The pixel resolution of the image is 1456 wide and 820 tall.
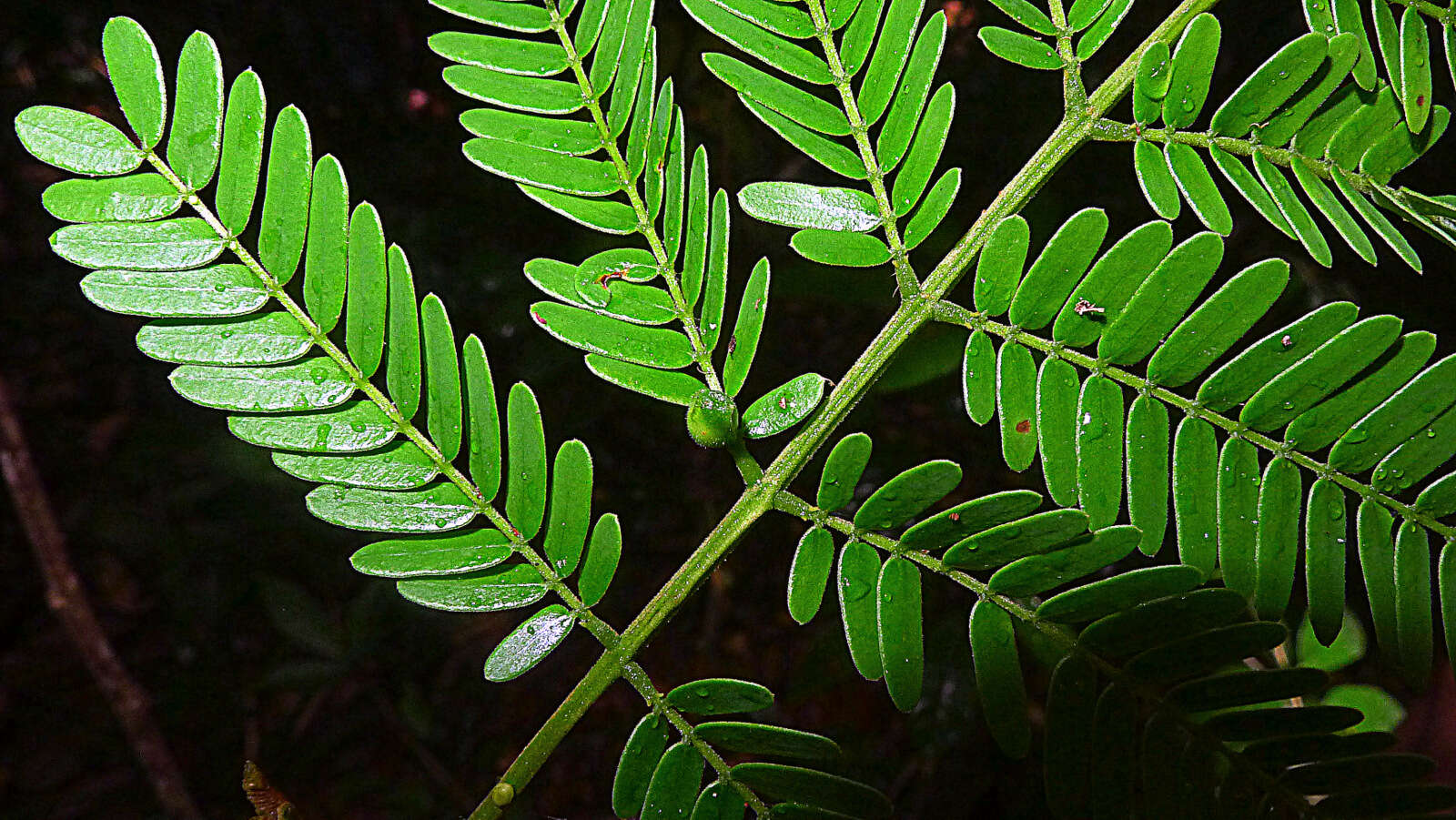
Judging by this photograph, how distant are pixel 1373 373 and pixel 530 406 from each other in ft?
2.79

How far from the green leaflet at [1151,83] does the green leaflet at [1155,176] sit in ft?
0.10

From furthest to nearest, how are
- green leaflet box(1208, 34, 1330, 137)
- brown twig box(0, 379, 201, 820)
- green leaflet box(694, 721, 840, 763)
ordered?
brown twig box(0, 379, 201, 820), green leaflet box(694, 721, 840, 763), green leaflet box(1208, 34, 1330, 137)

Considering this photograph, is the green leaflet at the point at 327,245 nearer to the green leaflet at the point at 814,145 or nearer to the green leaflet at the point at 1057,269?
the green leaflet at the point at 814,145

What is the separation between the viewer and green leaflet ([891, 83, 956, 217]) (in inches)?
36.5

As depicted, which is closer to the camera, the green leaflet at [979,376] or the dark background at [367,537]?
the green leaflet at [979,376]

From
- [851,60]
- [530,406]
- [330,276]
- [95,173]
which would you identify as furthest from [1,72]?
[851,60]

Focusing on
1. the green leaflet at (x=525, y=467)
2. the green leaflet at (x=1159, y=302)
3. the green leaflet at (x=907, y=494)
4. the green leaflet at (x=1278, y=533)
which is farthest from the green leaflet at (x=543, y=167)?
the green leaflet at (x=1278, y=533)

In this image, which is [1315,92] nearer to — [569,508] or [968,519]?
[968,519]

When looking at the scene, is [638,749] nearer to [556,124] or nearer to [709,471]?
[556,124]

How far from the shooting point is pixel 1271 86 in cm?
87

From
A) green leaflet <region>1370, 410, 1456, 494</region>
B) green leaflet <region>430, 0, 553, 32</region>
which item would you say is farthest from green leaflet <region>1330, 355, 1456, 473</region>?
green leaflet <region>430, 0, 553, 32</region>

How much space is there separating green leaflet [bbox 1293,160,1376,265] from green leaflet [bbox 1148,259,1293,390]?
8 centimetres

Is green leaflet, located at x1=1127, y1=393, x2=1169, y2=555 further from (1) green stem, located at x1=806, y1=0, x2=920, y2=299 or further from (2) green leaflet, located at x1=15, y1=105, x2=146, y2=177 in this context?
(2) green leaflet, located at x1=15, y1=105, x2=146, y2=177

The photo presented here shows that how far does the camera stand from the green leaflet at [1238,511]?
3.00 ft
